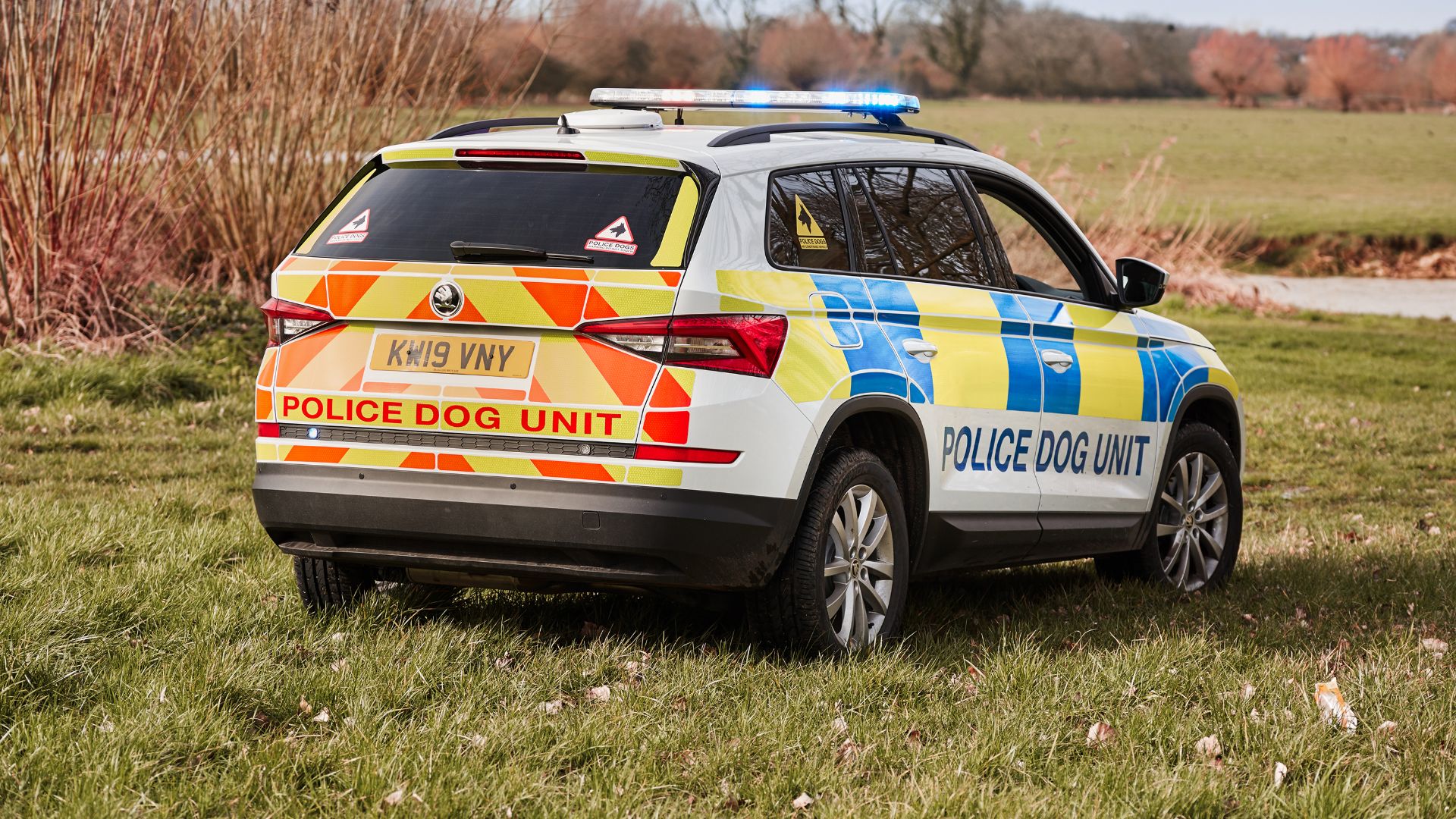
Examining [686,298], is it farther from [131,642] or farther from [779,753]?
[131,642]

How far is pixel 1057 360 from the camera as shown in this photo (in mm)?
6035

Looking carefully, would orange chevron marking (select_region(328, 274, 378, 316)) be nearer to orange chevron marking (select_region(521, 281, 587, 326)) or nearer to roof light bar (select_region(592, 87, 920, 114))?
orange chevron marking (select_region(521, 281, 587, 326))

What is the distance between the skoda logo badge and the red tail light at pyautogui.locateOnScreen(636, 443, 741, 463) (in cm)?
66

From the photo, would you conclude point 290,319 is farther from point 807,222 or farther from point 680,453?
point 807,222

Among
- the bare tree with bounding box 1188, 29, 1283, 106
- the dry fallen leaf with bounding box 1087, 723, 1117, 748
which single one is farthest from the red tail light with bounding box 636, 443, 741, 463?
the bare tree with bounding box 1188, 29, 1283, 106

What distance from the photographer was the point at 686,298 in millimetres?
4516

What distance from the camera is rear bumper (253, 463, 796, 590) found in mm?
4512

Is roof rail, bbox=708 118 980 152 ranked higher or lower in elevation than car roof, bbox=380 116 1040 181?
higher

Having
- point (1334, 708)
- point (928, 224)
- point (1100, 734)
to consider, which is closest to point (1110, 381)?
point (928, 224)

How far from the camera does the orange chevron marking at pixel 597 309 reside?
4.52m

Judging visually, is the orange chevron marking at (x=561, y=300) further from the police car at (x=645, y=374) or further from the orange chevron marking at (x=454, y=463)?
the orange chevron marking at (x=454, y=463)

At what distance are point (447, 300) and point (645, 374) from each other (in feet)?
2.01

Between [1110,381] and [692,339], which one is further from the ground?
A: [692,339]

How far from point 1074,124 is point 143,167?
64869 millimetres
